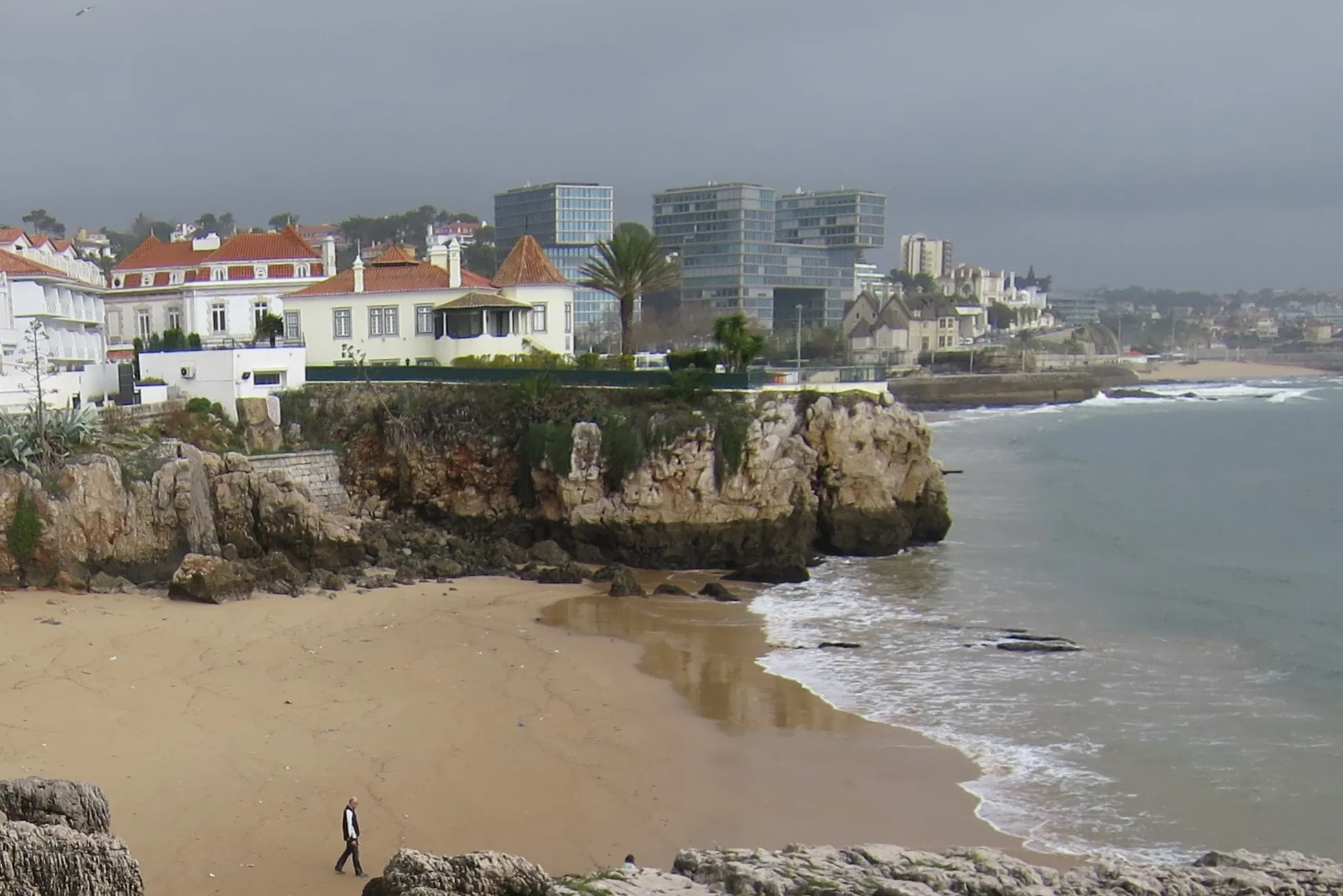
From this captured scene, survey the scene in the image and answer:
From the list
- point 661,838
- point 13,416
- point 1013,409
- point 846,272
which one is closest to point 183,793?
point 661,838

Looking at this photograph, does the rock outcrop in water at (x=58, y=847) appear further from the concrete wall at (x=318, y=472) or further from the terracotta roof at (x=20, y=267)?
the terracotta roof at (x=20, y=267)

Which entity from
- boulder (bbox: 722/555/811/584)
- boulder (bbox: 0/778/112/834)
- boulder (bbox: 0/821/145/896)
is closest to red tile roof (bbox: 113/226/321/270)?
boulder (bbox: 722/555/811/584)

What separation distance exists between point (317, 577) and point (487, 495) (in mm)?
7007

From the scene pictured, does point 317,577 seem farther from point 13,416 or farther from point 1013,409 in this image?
point 1013,409

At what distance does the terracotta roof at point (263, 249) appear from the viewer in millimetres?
48469

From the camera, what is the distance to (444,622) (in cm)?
2442

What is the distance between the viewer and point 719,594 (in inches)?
1075

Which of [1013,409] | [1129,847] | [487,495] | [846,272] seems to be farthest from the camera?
[846,272]

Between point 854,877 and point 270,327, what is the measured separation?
3309 centimetres

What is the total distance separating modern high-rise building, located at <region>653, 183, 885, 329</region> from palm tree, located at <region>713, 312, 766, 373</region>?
3990 inches

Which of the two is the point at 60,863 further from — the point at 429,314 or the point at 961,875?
the point at 429,314

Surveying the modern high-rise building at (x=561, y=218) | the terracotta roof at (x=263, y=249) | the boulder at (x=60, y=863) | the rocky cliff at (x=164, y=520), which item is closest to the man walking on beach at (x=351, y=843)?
the boulder at (x=60, y=863)

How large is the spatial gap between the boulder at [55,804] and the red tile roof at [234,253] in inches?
1584

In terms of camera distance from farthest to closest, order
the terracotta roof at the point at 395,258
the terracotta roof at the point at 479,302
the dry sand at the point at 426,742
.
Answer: the terracotta roof at the point at 395,258 → the terracotta roof at the point at 479,302 → the dry sand at the point at 426,742
